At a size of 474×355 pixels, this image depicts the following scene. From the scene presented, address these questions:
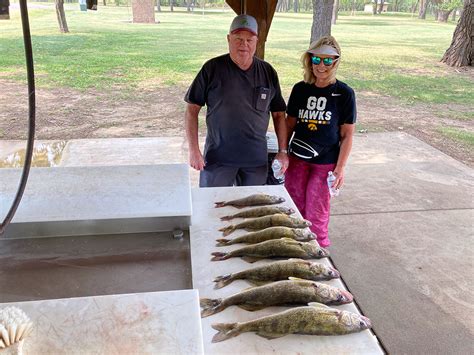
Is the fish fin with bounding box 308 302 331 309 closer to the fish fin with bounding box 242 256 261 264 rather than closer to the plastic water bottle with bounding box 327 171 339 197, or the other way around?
the fish fin with bounding box 242 256 261 264

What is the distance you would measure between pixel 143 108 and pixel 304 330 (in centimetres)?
893

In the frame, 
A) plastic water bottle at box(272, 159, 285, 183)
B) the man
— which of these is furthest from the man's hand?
plastic water bottle at box(272, 159, 285, 183)

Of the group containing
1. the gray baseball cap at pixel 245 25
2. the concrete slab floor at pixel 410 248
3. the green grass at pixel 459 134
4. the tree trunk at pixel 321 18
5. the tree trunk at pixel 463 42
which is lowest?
the green grass at pixel 459 134

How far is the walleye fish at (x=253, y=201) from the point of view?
7.54ft

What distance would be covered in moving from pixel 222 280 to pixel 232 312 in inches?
6.9

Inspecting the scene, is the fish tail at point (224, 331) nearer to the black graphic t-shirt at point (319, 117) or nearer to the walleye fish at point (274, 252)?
the walleye fish at point (274, 252)

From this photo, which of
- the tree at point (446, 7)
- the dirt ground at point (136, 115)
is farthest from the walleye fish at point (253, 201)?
the tree at point (446, 7)

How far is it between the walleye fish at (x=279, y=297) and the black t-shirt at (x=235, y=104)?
1.62 metres

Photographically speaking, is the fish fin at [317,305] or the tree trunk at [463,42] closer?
the fish fin at [317,305]

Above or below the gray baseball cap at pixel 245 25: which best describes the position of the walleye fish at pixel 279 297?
below

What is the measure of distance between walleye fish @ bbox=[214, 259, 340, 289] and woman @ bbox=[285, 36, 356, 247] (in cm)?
151

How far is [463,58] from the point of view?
14.4 meters

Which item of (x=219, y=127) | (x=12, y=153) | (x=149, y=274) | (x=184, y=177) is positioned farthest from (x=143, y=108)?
(x=149, y=274)

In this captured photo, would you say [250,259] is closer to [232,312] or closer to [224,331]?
[232,312]
